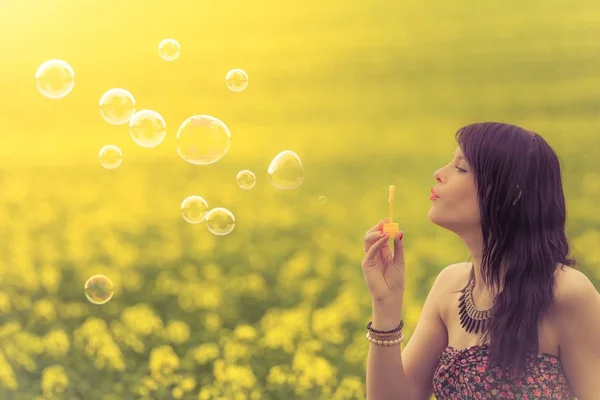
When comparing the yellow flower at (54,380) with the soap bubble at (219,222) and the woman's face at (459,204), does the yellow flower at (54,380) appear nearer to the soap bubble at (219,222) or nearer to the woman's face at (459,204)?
the soap bubble at (219,222)

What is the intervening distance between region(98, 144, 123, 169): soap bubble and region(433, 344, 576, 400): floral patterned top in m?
1.41

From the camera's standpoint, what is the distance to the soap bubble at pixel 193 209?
6.85ft

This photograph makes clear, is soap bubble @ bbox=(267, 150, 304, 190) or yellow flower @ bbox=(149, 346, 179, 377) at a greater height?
soap bubble @ bbox=(267, 150, 304, 190)

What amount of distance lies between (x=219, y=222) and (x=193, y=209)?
8 centimetres

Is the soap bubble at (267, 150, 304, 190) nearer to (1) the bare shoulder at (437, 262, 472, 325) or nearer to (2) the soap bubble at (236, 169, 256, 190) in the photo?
(2) the soap bubble at (236, 169, 256, 190)

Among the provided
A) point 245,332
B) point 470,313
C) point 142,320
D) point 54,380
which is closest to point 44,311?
point 54,380

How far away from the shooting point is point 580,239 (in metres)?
2.12

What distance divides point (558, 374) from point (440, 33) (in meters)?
1.34

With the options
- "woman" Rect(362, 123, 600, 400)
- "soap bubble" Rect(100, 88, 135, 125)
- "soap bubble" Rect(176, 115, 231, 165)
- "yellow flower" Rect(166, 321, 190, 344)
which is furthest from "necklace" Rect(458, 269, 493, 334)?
"yellow flower" Rect(166, 321, 190, 344)

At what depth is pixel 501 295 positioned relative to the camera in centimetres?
117

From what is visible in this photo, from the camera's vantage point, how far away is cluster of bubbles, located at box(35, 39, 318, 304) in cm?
198

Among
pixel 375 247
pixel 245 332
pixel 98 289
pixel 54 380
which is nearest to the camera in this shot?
pixel 375 247

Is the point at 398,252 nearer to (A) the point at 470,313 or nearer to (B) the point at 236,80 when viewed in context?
(A) the point at 470,313

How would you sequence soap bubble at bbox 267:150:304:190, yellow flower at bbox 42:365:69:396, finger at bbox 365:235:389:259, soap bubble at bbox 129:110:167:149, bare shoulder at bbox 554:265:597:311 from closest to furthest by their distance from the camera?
bare shoulder at bbox 554:265:597:311, finger at bbox 365:235:389:259, soap bubble at bbox 267:150:304:190, soap bubble at bbox 129:110:167:149, yellow flower at bbox 42:365:69:396
